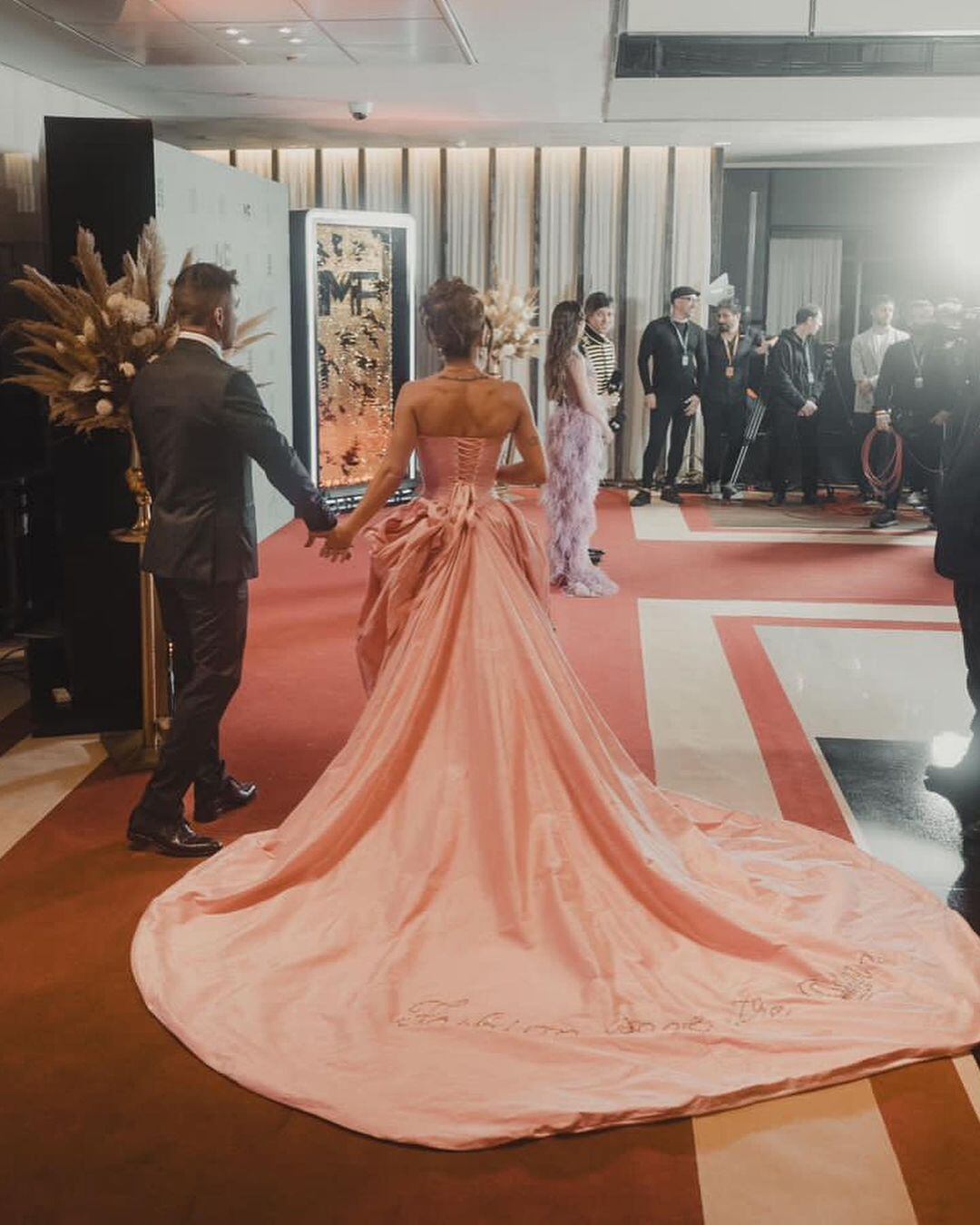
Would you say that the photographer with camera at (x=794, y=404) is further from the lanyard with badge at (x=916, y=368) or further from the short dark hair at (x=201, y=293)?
the short dark hair at (x=201, y=293)

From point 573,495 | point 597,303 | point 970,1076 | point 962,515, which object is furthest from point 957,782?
point 597,303

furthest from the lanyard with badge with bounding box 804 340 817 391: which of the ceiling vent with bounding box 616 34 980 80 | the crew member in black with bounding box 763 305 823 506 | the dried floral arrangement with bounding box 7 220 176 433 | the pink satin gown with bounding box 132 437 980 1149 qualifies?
the pink satin gown with bounding box 132 437 980 1149

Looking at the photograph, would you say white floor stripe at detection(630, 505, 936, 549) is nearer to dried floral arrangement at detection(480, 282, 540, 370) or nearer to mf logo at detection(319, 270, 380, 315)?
dried floral arrangement at detection(480, 282, 540, 370)

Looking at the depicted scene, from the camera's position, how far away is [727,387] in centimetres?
1171

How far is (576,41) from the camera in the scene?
7527mm

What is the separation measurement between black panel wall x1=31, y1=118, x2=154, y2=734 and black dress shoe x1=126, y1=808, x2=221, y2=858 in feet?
4.43

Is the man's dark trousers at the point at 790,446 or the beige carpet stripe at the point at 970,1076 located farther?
the man's dark trousers at the point at 790,446

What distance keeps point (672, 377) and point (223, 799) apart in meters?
7.70

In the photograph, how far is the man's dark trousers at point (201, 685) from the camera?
4.08 meters

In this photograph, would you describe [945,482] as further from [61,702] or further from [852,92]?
[852,92]

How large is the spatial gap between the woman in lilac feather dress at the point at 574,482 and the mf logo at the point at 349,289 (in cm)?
311

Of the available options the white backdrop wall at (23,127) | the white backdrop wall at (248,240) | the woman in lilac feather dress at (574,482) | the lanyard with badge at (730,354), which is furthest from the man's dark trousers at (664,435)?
the white backdrop wall at (23,127)

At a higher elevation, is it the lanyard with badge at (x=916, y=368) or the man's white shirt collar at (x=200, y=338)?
the man's white shirt collar at (x=200, y=338)

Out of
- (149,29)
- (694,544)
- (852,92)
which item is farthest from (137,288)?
(852,92)
